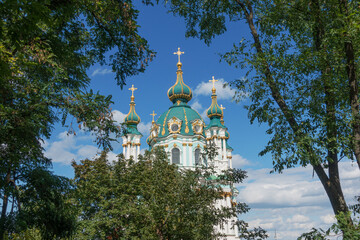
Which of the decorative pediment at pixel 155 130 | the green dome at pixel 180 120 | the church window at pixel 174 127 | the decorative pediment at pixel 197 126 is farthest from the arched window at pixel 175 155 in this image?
the decorative pediment at pixel 197 126

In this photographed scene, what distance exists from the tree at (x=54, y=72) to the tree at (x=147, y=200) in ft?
11.3

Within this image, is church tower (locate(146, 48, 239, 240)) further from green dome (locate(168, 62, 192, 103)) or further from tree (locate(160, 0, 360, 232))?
tree (locate(160, 0, 360, 232))

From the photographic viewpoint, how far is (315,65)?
8430 millimetres

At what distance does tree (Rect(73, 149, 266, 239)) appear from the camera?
10227 mm

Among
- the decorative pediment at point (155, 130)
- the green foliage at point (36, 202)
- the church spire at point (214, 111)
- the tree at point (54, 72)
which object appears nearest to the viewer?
the tree at point (54, 72)

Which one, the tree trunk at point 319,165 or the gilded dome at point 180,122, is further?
the gilded dome at point 180,122

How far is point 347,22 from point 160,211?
22.2 feet

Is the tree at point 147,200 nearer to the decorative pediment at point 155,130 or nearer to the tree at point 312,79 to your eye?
the tree at point 312,79

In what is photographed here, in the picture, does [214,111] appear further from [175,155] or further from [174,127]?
[175,155]

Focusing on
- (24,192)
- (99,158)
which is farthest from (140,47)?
(99,158)

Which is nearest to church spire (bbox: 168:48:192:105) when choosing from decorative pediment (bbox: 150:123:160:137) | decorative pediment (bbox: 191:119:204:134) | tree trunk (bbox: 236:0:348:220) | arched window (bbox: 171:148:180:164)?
decorative pediment (bbox: 191:119:204:134)

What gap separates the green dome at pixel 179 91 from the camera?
44.3 meters

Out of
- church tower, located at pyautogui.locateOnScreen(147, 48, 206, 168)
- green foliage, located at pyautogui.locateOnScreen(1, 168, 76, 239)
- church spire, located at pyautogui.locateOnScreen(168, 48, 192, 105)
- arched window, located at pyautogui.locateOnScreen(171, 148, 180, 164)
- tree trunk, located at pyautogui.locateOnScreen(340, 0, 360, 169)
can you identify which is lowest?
green foliage, located at pyautogui.locateOnScreen(1, 168, 76, 239)

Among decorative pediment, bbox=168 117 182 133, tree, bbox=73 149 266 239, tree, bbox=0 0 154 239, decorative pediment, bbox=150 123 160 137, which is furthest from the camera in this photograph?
decorative pediment, bbox=150 123 160 137
